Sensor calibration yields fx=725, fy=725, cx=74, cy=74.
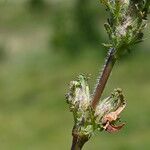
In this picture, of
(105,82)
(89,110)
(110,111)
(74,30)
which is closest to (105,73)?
(105,82)

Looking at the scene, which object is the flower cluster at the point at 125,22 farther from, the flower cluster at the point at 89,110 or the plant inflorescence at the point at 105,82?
the flower cluster at the point at 89,110

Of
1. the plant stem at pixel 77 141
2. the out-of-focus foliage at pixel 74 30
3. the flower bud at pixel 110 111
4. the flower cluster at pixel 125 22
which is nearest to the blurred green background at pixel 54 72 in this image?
the out-of-focus foliage at pixel 74 30

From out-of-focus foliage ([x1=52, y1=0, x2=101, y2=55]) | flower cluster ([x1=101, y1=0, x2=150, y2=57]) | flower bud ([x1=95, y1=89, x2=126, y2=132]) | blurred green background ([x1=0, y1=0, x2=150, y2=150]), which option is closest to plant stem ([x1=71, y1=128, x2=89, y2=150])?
flower bud ([x1=95, y1=89, x2=126, y2=132])

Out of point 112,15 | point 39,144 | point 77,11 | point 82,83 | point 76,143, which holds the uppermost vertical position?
point 112,15

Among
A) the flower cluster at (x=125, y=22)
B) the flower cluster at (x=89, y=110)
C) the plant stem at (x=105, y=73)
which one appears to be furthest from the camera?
the flower cluster at (x=89, y=110)

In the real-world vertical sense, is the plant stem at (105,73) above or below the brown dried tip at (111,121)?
above

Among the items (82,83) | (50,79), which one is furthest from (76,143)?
(50,79)

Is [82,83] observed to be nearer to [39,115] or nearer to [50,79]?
[39,115]

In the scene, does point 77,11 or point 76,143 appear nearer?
point 76,143
